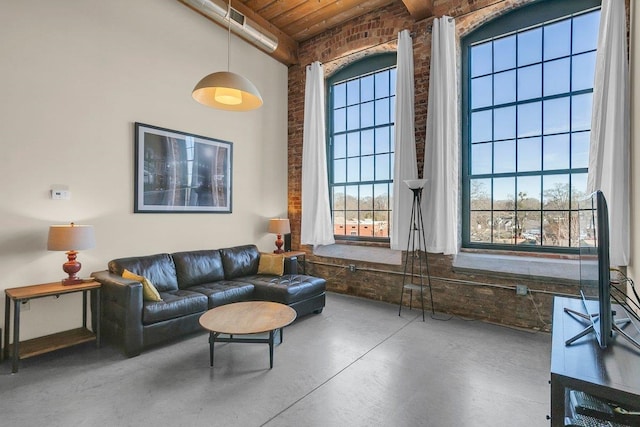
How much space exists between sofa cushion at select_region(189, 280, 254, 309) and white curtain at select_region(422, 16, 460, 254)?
2392 mm

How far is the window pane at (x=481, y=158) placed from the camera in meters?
4.16

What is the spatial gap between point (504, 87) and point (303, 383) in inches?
163

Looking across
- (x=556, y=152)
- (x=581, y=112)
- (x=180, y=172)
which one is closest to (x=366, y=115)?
(x=556, y=152)

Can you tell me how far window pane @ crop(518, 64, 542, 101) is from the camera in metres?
3.84

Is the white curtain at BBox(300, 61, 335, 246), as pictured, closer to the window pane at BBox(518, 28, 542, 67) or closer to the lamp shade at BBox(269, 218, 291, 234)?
the lamp shade at BBox(269, 218, 291, 234)

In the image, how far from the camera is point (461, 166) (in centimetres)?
430

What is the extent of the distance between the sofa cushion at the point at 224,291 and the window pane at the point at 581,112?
4.20 metres

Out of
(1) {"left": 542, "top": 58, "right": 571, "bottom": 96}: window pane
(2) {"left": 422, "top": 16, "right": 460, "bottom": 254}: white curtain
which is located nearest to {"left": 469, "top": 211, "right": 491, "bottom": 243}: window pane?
(2) {"left": 422, "top": 16, "right": 460, "bottom": 254}: white curtain

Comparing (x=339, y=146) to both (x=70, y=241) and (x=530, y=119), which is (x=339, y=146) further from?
(x=70, y=241)

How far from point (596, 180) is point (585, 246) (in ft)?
5.01

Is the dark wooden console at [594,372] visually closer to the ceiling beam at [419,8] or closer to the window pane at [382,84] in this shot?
the ceiling beam at [419,8]

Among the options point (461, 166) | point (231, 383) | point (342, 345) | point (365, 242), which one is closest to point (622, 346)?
point (342, 345)

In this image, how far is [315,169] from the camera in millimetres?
5305

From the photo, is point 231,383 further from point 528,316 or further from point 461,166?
point 461,166
